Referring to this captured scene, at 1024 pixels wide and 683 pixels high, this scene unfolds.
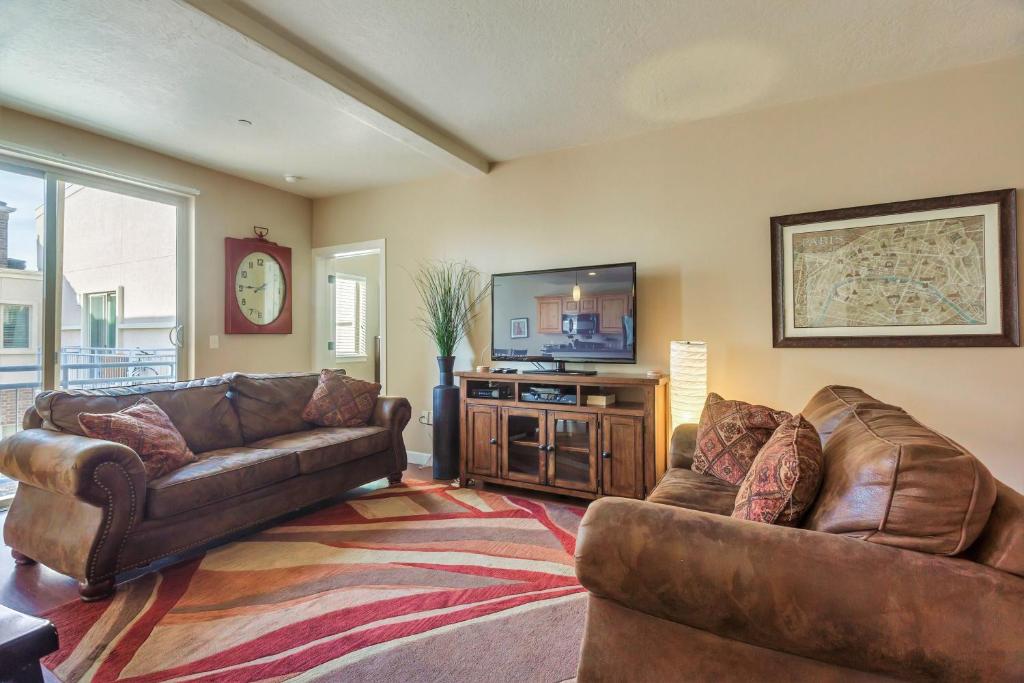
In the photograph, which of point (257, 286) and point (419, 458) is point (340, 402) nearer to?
point (419, 458)

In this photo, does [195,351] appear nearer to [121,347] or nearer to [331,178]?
[121,347]

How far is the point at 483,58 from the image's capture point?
2.59 meters

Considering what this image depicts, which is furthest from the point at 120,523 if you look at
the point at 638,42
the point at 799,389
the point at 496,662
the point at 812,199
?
the point at 812,199

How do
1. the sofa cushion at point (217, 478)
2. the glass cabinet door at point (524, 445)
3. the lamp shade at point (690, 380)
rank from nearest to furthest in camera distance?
1. the sofa cushion at point (217, 478)
2. the lamp shade at point (690, 380)
3. the glass cabinet door at point (524, 445)

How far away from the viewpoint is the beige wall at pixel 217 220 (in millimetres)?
3383

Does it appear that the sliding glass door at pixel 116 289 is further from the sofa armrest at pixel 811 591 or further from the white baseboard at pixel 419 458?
the sofa armrest at pixel 811 591

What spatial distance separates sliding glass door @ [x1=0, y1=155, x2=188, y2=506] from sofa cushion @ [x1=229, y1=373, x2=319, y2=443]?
1173mm

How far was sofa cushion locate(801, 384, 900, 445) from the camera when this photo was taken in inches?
71.7

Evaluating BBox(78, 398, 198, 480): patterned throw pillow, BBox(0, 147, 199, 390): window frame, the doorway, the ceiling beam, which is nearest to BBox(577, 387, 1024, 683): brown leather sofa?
BBox(78, 398, 198, 480): patterned throw pillow

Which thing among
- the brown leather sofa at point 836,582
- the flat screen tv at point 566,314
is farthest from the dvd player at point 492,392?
the brown leather sofa at point 836,582

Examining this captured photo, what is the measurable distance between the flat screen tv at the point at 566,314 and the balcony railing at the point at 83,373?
2.73 meters

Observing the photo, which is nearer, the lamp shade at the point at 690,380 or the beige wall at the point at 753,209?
the beige wall at the point at 753,209

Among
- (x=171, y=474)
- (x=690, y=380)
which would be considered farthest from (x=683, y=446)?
(x=171, y=474)

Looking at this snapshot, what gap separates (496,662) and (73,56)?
136 inches
